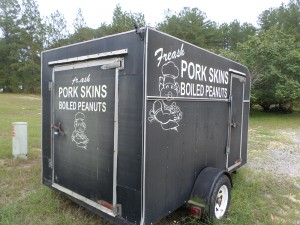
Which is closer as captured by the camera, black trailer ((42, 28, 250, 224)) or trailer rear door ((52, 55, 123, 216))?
black trailer ((42, 28, 250, 224))

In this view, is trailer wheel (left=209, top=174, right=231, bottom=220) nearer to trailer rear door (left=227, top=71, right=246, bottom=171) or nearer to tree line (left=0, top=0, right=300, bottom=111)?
trailer rear door (left=227, top=71, right=246, bottom=171)

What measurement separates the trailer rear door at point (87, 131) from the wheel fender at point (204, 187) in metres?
1.10

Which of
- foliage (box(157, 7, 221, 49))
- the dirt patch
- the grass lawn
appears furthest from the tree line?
the grass lawn

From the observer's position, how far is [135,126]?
261 cm

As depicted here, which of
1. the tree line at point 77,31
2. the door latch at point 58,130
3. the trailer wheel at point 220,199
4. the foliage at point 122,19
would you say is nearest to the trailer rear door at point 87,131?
the door latch at point 58,130

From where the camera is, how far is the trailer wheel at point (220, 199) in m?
3.22

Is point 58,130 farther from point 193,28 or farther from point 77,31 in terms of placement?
point 77,31

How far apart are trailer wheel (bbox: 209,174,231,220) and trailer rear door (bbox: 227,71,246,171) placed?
2.91ft

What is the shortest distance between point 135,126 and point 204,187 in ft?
4.59

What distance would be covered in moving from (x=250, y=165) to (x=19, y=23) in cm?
5020

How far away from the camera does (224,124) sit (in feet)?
14.0

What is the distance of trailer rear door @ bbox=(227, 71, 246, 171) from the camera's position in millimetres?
4504

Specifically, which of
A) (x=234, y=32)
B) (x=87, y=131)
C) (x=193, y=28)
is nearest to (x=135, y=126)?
(x=87, y=131)

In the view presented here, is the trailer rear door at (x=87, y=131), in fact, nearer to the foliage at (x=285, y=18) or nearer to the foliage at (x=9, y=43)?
the foliage at (x=285, y=18)
